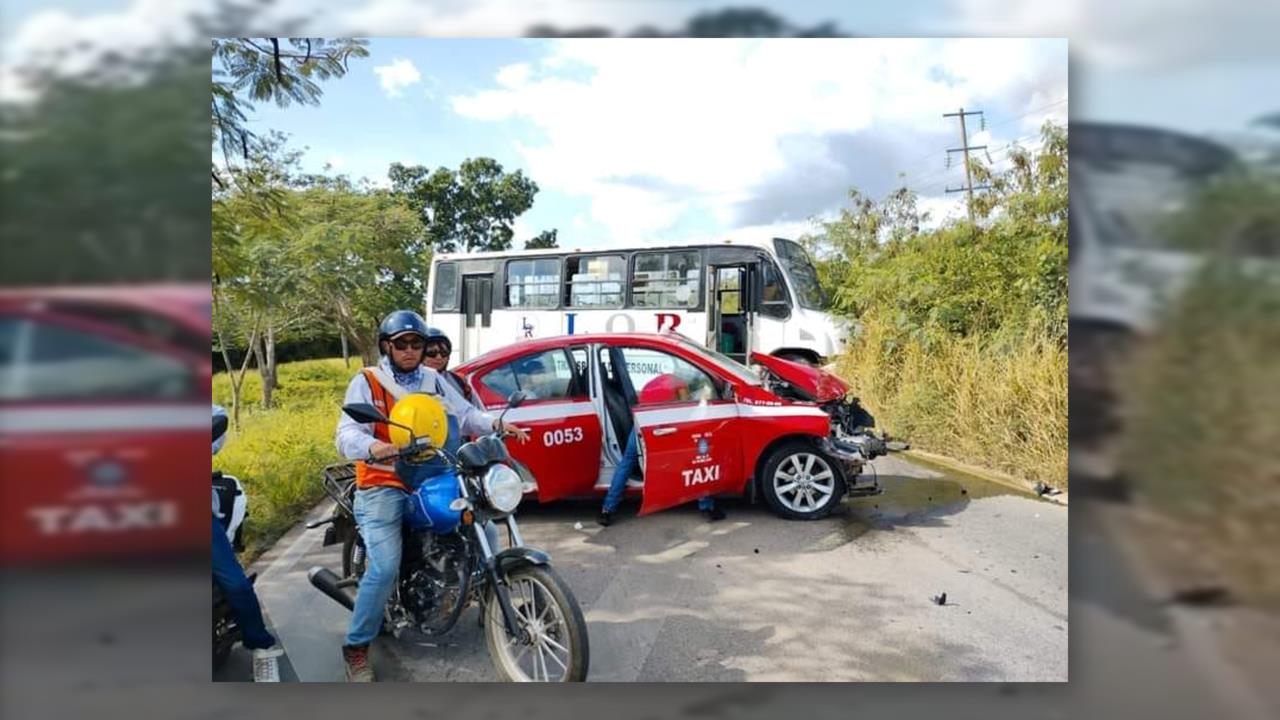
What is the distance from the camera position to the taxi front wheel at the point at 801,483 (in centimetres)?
402

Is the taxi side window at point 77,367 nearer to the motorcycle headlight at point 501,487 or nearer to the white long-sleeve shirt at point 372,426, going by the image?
the white long-sleeve shirt at point 372,426

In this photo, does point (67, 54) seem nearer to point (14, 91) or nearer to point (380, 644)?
point (14, 91)

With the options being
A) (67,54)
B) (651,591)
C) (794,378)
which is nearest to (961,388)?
(794,378)

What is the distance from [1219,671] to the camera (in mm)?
3441

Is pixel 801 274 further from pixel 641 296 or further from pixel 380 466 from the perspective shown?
pixel 380 466

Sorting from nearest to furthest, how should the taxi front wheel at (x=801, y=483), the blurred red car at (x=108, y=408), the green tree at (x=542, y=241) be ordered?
1. the blurred red car at (x=108, y=408)
2. the green tree at (x=542, y=241)
3. the taxi front wheel at (x=801, y=483)

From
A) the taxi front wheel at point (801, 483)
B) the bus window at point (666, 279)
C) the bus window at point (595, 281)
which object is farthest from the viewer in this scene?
the bus window at point (666, 279)

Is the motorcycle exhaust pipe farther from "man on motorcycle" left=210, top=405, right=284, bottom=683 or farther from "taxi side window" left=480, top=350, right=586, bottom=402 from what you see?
"taxi side window" left=480, top=350, right=586, bottom=402

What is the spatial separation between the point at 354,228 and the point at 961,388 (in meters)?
3.08

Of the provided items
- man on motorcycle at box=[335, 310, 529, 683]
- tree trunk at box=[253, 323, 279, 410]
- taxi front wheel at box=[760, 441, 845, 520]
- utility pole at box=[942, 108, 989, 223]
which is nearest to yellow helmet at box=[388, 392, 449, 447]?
man on motorcycle at box=[335, 310, 529, 683]

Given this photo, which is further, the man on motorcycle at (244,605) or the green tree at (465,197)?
the green tree at (465,197)

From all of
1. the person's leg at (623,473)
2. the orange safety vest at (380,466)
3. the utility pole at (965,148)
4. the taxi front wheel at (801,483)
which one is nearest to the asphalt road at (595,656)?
the person's leg at (623,473)

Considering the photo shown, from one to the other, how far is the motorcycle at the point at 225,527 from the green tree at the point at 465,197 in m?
1.23

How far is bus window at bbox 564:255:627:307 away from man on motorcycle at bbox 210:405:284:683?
80.9 inches
